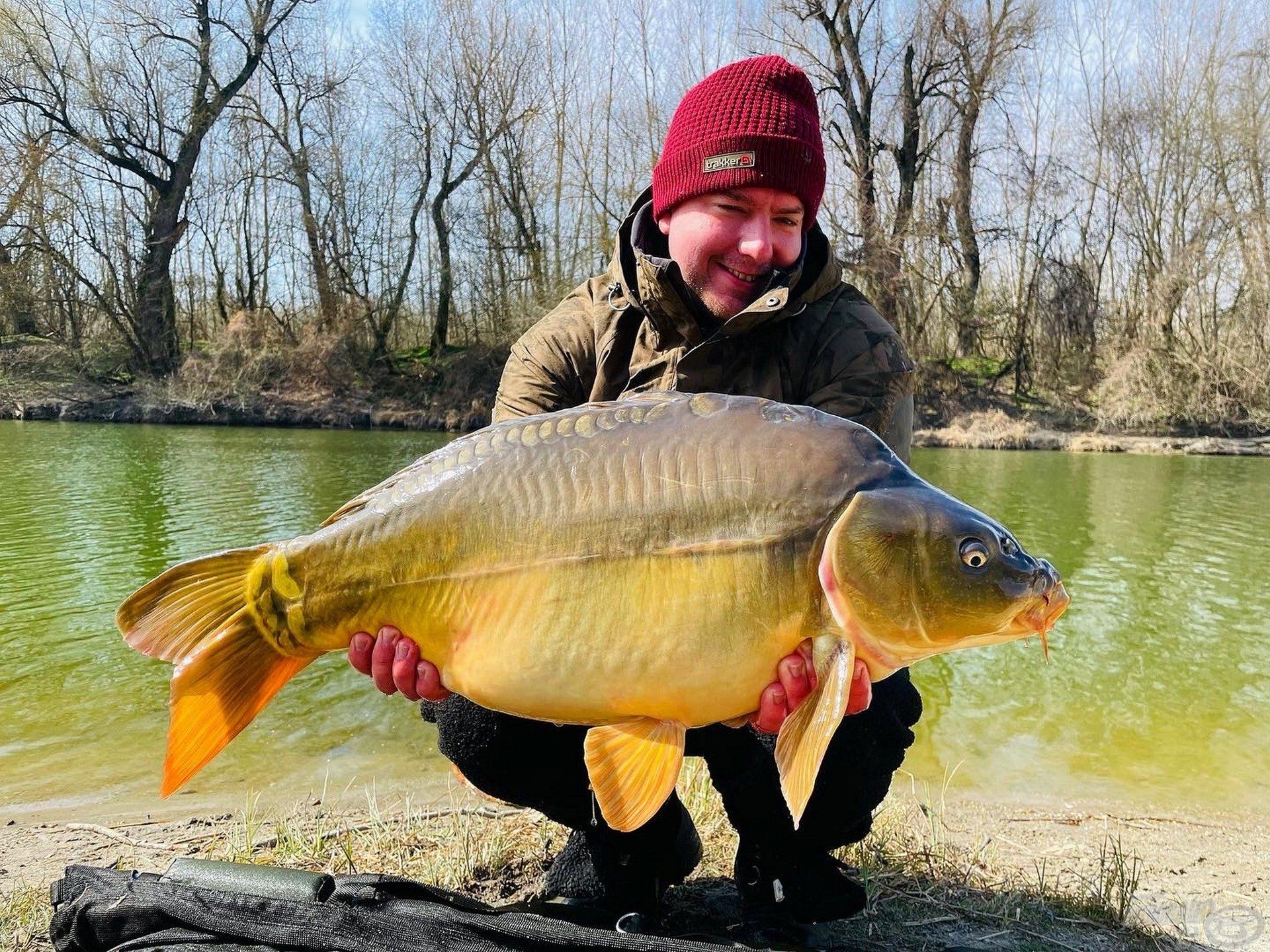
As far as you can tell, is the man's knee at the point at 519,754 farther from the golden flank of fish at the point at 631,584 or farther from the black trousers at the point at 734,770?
the golden flank of fish at the point at 631,584

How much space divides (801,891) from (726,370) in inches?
36.8

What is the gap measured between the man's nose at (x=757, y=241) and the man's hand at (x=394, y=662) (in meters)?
0.94

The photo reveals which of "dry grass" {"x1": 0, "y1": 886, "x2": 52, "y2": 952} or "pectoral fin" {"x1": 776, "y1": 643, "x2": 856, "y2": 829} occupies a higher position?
"pectoral fin" {"x1": 776, "y1": 643, "x2": 856, "y2": 829}

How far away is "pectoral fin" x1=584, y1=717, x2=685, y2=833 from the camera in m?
1.27

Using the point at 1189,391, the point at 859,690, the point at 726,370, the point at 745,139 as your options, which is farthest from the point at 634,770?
the point at 1189,391

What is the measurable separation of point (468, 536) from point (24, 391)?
17.3 metres

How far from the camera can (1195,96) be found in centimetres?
1609

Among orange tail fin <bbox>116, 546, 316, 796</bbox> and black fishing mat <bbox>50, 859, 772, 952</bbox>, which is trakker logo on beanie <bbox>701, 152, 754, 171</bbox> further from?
black fishing mat <bbox>50, 859, 772, 952</bbox>

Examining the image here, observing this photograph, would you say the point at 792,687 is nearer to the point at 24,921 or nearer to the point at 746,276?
the point at 746,276

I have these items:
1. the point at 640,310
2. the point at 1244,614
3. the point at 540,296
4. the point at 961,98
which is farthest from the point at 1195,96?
the point at 640,310

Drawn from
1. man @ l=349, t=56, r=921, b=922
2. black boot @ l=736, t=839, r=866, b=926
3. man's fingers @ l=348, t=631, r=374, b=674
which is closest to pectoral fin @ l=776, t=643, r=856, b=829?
man @ l=349, t=56, r=921, b=922

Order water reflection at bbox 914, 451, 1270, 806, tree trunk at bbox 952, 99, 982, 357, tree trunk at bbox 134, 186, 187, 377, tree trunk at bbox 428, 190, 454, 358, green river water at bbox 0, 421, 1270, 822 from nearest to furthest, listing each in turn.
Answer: green river water at bbox 0, 421, 1270, 822 < water reflection at bbox 914, 451, 1270, 806 < tree trunk at bbox 134, 186, 187, 377 < tree trunk at bbox 952, 99, 982, 357 < tree trunk at bbox 428, 190, 454, 358

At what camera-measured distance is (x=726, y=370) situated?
1809mm

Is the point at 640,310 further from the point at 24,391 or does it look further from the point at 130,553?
the point at 24,391
